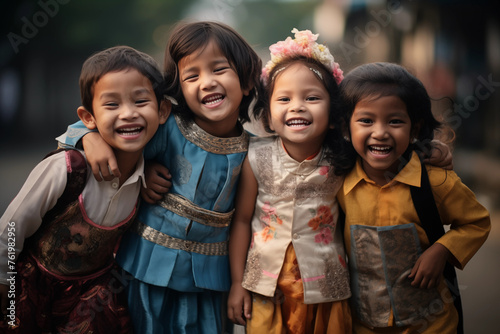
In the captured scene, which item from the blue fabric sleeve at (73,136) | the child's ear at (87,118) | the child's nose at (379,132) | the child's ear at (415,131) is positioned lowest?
the blue fabric sleeve at (73,136)

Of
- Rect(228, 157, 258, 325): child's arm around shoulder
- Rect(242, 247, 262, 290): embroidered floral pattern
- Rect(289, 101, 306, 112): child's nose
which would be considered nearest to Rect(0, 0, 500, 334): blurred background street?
Rect(289, 101, 306, 112): child's nose

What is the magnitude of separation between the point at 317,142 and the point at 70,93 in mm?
2373

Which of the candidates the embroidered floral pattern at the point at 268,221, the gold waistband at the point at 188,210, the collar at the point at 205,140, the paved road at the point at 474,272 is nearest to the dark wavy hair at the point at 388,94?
the embroidered floral pattern at the point at 268,221

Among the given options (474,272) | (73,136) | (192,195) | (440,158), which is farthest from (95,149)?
(474,272)

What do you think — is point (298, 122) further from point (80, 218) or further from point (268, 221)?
point (80, 218)

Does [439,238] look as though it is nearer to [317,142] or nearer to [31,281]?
[317,142]

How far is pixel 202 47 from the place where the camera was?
4.95 ft

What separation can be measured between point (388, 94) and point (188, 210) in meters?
0.81

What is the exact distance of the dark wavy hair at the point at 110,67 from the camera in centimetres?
141

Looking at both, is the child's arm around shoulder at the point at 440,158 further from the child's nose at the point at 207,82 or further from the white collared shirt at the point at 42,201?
the white collared shirt at the point at 42,201

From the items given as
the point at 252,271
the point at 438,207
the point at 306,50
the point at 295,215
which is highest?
the point at 306,50

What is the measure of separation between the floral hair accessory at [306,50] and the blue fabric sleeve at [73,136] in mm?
756

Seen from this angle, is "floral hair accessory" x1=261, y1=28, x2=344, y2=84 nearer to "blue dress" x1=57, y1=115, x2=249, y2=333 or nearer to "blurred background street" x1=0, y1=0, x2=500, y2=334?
"blue dress" x1=57, y1=115, x2=249, y2=333

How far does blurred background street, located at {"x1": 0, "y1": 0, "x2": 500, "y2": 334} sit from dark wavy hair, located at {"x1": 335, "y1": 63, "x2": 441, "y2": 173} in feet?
2.93
